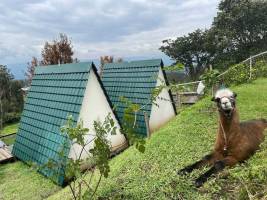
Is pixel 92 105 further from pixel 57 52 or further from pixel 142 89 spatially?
pixel 57 52

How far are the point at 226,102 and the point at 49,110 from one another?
7.17 meters

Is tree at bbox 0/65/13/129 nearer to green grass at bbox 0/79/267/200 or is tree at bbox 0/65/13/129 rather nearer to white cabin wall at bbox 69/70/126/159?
green grass at bbox 0/79/267/200

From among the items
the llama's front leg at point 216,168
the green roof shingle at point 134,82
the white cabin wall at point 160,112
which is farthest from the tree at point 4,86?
the llama's front leg at point 216,168

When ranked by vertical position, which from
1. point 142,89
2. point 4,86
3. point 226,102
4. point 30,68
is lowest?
point 4,86

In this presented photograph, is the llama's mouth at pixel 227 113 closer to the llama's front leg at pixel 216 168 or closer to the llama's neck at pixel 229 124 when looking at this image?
the llama's neck at pixel 229 124

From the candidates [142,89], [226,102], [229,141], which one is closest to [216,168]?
[229,141]

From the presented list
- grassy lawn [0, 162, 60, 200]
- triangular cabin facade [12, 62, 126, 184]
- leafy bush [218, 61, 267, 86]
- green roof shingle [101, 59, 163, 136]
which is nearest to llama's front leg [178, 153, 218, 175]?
triangular cabin facade [12, 62, 126, 184]

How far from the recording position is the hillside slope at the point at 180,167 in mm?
4850

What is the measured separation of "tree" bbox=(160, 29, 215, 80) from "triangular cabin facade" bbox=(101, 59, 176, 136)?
21.3 m

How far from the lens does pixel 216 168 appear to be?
5.48m

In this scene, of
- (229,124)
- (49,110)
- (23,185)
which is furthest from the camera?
(49,110)

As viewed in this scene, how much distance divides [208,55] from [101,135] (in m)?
33.0

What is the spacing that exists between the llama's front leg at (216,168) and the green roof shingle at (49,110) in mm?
4603

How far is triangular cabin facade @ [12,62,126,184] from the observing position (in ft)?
32.8
